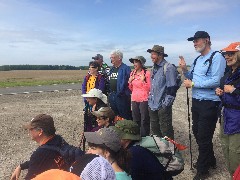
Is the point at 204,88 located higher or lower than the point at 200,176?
higher

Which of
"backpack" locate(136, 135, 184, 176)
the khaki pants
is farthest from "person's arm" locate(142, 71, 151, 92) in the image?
"backpack" locate(136, 135, 184, 176)

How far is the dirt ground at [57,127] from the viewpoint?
6.76 meters

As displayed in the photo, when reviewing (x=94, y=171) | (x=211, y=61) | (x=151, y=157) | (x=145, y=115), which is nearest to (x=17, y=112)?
(x=145, y=115)

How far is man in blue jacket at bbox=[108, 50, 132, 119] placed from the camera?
780 cm

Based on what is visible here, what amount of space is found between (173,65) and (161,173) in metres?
3.17

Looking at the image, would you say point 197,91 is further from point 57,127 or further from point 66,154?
point 57,127

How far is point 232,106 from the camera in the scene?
187 inches

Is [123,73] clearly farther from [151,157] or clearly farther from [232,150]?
[151,157]

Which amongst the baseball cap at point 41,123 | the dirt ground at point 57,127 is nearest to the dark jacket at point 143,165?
the baseball cap at point 41,123

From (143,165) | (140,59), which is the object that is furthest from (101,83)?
(143,165)

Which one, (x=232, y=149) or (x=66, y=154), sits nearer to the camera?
(x=66, y=154)

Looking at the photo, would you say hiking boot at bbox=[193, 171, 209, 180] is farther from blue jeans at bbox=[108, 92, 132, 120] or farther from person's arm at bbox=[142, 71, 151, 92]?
blue jeans at bbox=[108, 92, 132, 120]

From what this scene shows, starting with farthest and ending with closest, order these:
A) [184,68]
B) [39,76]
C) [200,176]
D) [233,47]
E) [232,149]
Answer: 1. [39,76]
2. [184,68]
3. [200,176]
4. [232,149]
5. [233,47]

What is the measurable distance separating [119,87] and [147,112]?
0.97 m
